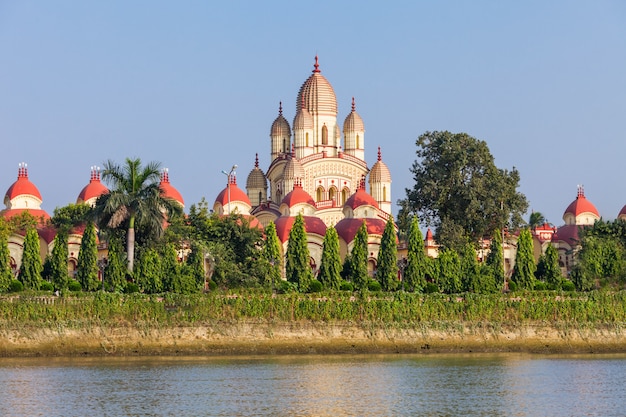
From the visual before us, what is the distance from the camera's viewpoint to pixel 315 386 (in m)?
39.2

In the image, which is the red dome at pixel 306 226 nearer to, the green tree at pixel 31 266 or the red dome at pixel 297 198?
the red dome at pixel 297 198

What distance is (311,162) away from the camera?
7744 centimetres

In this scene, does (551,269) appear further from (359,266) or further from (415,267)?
(359,266)

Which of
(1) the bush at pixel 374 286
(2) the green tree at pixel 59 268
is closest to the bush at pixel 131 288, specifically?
(2) the green tree at pixel 59 268

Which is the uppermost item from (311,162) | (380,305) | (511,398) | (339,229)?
(311,162)

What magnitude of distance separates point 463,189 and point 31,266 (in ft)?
69.5

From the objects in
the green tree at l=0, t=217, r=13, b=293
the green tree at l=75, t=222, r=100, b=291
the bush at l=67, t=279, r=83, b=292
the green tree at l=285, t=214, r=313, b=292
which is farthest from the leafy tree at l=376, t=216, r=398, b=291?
the green tree at l=0, t=217, r=13, b=293

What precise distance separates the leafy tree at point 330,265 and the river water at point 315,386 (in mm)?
10396

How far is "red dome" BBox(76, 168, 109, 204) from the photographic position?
7362cm

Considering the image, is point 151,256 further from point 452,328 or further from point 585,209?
point 585,209

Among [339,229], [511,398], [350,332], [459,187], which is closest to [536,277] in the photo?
[459,187]

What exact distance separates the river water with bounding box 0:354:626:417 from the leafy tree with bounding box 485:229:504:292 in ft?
25.7

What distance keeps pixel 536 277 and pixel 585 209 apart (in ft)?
44.2

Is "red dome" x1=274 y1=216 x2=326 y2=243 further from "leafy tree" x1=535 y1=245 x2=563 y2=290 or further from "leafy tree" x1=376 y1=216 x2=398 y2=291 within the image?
"leafy tree" x1=535 y1=245 x2=563 y2=290
